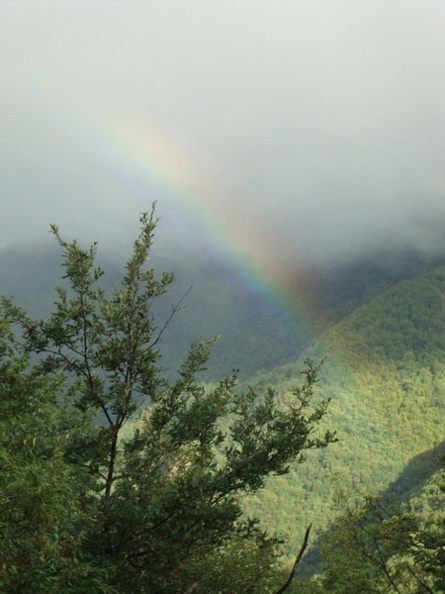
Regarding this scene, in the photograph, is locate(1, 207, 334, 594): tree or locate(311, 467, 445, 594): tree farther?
locate(311, 467, 445, 594): tree

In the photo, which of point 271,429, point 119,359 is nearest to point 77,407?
point 119,359

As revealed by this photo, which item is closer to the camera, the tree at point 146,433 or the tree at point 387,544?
the tree at point 146,433

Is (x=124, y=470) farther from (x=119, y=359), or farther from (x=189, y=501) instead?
(x=119, y=359)

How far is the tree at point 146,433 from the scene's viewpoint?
11422mm

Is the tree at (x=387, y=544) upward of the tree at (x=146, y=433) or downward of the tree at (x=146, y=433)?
downward

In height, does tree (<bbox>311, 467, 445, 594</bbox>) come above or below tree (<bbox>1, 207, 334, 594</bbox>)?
below

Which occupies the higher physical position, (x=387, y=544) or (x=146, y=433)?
(x=146, y=433)

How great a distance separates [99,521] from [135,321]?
183 inches

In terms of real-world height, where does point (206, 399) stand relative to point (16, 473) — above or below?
above

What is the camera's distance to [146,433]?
13.2 m

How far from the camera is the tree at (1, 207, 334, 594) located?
450 inches

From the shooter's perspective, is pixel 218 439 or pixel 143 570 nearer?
pixel 143 570

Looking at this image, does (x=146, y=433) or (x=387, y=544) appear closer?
(x=146, y=433)

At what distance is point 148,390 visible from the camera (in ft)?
42.9
